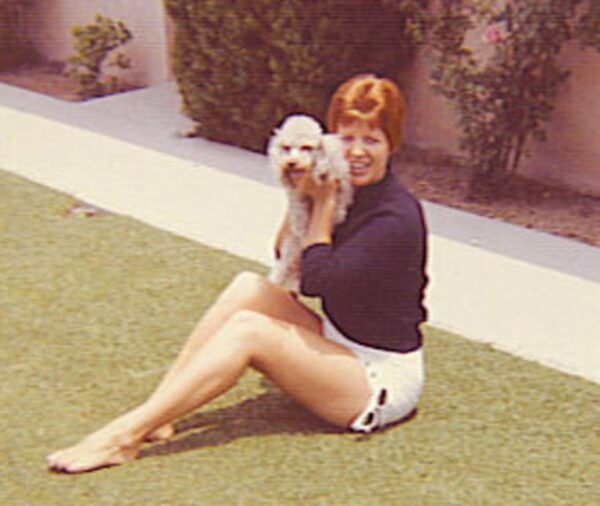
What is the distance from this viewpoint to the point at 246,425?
406 centimetres

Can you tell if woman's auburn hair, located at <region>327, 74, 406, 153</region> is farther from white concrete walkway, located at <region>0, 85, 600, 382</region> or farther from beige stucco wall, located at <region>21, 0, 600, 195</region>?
beige stucco wall, located at <region>21, 0, 600, 195</region>

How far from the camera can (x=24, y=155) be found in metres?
7.71

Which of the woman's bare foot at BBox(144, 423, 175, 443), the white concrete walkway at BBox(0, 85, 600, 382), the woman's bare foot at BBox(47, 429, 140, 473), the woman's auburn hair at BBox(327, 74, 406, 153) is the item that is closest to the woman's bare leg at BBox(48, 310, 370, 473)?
the woman's bare foot at BBox(47, 429, 140, 473)

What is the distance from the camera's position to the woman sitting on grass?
3.63 m

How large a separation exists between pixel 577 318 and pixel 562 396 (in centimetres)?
89

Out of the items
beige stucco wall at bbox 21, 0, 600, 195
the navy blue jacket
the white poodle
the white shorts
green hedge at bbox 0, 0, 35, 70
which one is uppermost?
the white poodle

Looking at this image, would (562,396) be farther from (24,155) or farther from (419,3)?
(24,155)

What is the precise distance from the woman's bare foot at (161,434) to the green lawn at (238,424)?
41mm

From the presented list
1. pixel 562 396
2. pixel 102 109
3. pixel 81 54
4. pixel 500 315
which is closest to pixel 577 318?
pixel 500 315

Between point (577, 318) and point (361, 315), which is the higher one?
point (361, 315)

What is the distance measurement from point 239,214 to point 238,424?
2.62 m

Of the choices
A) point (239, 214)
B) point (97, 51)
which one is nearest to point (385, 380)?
point (239, 214)

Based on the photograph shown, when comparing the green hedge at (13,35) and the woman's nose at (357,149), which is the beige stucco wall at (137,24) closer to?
the green hedge at (13,35)

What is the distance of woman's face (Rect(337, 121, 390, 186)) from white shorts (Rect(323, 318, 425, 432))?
62 cm
